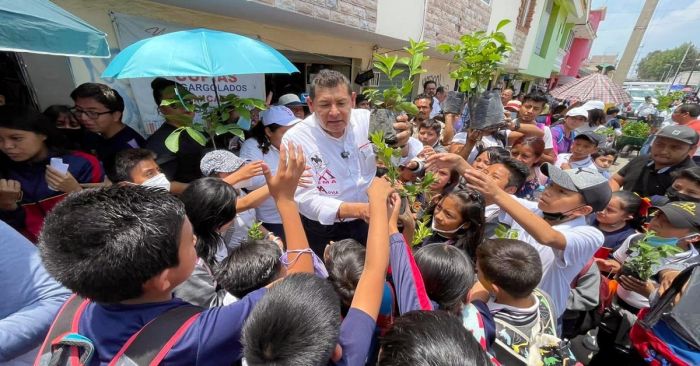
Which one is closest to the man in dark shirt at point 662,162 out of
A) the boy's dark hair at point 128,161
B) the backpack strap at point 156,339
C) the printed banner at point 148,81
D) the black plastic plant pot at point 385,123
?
the black plastic plant pot at point 385,123

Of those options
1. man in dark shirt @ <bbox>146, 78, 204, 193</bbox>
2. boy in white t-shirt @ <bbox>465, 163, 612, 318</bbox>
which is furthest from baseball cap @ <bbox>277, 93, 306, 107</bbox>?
boy in white t-shirt @ <bbox>465, 163, 612, 318</bbox>

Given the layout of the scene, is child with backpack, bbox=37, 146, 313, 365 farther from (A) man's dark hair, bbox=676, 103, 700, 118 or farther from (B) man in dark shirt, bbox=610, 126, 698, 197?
(A) man's dark hair, bbox=676, 103, 700, 118

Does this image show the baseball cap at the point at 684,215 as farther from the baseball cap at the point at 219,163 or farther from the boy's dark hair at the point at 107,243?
the baseball cap at the point at 219,163

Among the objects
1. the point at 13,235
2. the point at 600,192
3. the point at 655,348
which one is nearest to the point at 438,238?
the point at 600,192

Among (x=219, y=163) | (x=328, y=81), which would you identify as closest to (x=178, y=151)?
(x=219, y=163)

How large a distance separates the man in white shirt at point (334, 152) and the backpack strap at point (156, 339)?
970mm

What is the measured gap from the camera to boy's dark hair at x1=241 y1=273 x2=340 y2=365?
2.76 ft

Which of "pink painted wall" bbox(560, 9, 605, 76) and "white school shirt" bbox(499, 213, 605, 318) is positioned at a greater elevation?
"pink painted wall" bbox(560, 9, 605, 76)

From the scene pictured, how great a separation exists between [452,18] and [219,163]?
28.1ft

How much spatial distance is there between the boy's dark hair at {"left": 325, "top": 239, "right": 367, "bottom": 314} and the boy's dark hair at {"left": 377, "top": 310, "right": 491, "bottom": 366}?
0.43 meters

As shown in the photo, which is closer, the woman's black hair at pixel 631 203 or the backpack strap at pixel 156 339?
the backpack strap at pixel 156 339

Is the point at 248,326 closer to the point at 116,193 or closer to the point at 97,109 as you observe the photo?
the point at 116,193

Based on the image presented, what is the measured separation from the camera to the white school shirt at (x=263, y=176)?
256 centimetres

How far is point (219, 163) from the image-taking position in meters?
2.32
